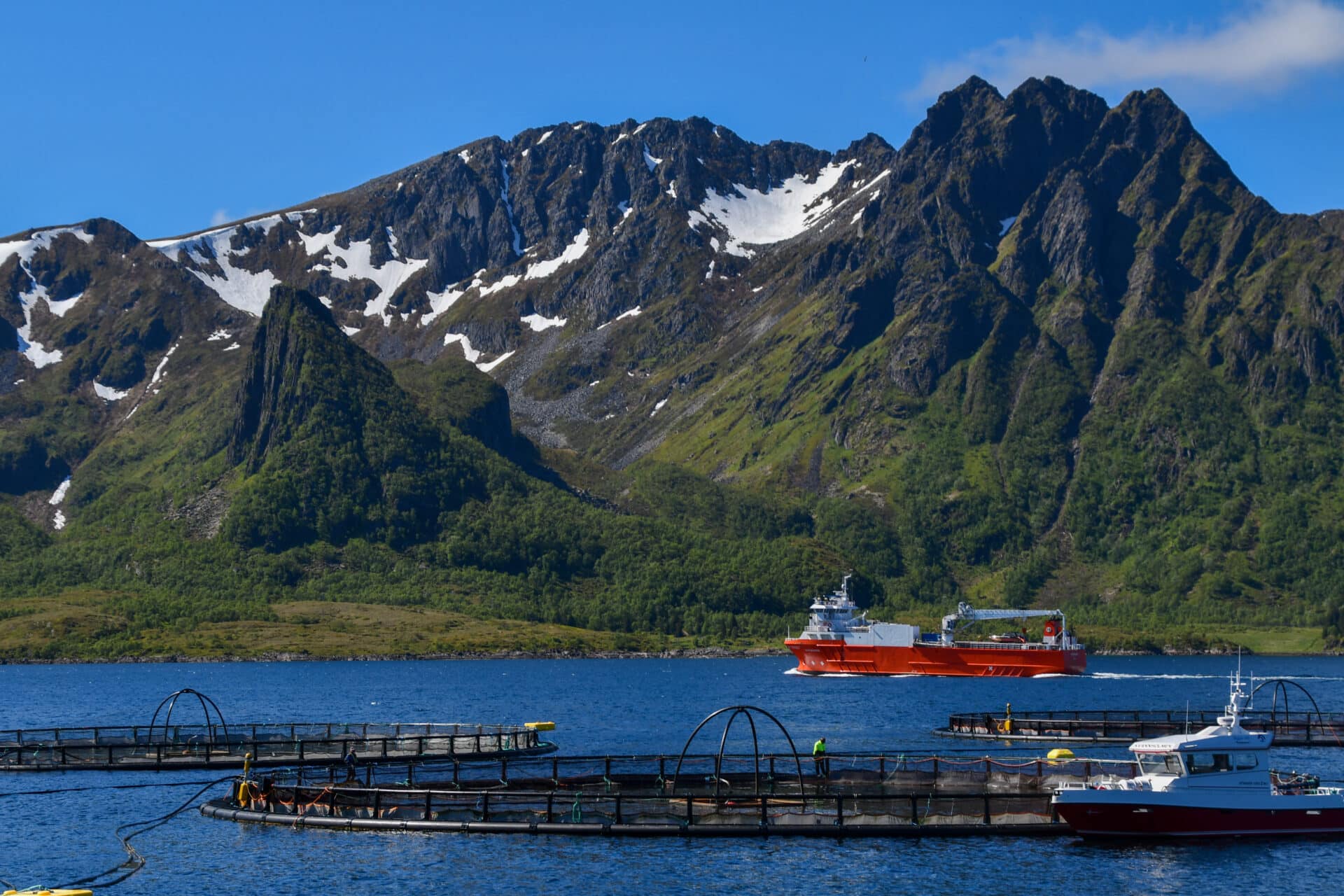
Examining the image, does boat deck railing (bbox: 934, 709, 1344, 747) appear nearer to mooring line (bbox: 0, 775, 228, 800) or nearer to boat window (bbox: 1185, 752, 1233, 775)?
boat window (bbox: 1185, 752, 1233, 775)

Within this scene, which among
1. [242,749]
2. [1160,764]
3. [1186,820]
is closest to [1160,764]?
[1160,764]

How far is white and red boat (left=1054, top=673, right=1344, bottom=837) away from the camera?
7631 centimetres

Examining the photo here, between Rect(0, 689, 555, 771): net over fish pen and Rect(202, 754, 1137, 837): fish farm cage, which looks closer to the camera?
Rect(202, 754, 1137, 837): fish farm cage

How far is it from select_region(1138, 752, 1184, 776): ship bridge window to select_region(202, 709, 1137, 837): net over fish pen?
184 cm

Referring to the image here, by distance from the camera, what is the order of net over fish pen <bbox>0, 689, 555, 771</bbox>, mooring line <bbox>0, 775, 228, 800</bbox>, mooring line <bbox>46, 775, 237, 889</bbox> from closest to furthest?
mooring line <bbox>46, 775, 237, 889</bbox> → mooring line <bbox>0, 775, 228, 800</bbox> → net over fish pen <bbox>0, 689, 555, 771</bbox>

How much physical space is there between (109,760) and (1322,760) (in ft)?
268

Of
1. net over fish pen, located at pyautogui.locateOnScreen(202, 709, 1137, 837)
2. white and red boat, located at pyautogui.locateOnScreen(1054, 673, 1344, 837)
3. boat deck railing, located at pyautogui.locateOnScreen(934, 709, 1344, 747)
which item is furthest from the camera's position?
boat deck railing, located at pyautogui.locateOnScreen(934, 709, 1344, 747)

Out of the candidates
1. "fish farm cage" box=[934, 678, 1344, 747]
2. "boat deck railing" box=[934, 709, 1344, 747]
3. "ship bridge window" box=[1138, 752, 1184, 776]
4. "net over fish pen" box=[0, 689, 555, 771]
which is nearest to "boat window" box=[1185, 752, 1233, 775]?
"ship bridge window" box=[1138, 752, 1184, 776]

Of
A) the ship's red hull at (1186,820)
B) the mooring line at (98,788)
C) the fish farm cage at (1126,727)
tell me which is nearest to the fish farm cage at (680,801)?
the ship's red hull at (1186,820)

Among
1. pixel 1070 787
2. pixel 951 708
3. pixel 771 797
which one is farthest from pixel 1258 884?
pixel 951 708

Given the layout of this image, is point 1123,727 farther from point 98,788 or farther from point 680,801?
point 98,788

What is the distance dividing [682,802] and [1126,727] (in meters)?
51.7

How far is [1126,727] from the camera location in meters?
121

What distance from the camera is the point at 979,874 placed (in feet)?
232
